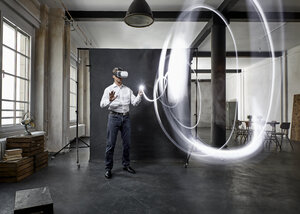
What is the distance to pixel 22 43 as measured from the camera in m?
4.37

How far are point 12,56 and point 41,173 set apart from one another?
2.44 metres

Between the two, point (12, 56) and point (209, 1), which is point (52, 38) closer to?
point (12, 56)

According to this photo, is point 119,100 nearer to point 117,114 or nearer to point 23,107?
point 117,114

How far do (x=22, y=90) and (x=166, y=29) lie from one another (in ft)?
15.3

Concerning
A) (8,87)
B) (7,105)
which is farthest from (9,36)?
(7,105)

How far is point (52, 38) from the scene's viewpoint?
4.98 metres

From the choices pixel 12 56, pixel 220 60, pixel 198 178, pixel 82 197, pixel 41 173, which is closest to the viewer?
pixel 82 197

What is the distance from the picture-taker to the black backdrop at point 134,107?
4129mm

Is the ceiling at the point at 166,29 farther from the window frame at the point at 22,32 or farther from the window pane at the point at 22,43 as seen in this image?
the window pane at the point at 22,43

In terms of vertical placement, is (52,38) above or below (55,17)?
below

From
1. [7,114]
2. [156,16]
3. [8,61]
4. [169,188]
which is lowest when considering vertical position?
[169,188]

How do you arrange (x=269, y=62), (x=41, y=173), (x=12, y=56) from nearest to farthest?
1. (x=41, y=173)
2. (x=12, y=56)
3. (x=269, y=62)

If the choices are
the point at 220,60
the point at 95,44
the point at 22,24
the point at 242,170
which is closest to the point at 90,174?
the point at 242,170

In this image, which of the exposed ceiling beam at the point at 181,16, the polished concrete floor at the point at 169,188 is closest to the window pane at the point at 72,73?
the exposed ceiling beam at the point at 181,16
